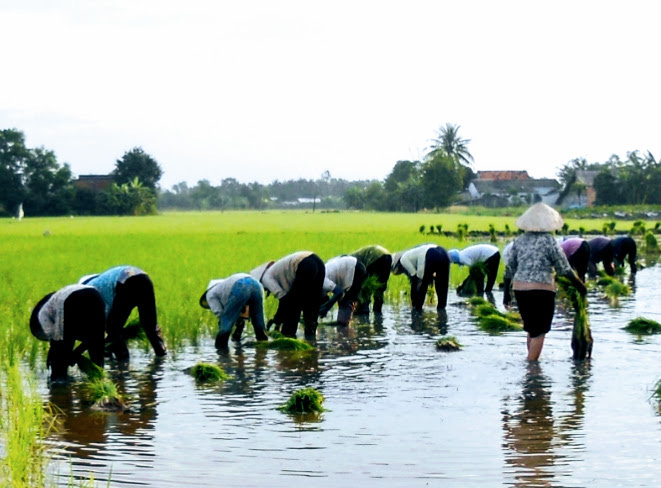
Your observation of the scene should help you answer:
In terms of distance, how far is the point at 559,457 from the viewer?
589 cm

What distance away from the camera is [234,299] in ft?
30.9

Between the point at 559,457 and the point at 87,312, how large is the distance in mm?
3894

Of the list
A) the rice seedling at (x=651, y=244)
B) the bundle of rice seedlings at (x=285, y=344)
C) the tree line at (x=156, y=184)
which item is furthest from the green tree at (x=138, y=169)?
the bundle of rice seedlings at (x=285, y=344)

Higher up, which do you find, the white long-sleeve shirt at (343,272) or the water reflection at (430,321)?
the white long-sleeve shirt at (343,272)

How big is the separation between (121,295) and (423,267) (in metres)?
5.20

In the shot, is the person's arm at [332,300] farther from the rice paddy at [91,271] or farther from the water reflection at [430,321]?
the water reflection at [430,321]

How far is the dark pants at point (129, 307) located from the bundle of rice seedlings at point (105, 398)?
1.65 metres

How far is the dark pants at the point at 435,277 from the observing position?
43.4 feet

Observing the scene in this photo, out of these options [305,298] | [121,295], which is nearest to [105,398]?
[121,295]

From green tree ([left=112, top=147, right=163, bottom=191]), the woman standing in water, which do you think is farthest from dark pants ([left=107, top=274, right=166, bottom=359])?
green tree ([left=112, top=147, right=163, bottom=191])

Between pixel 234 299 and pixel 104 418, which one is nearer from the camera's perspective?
pixel 104 418

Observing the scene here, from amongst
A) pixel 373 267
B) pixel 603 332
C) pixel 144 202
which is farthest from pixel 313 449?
pixel 144 202

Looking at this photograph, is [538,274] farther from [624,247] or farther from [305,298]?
[624,247]

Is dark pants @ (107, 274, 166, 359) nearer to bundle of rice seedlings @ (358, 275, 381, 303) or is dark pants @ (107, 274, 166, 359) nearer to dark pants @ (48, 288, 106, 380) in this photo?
dark pants @ (48, 288, 106, 380)
